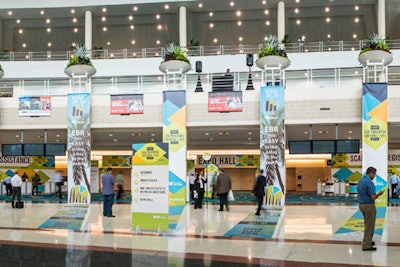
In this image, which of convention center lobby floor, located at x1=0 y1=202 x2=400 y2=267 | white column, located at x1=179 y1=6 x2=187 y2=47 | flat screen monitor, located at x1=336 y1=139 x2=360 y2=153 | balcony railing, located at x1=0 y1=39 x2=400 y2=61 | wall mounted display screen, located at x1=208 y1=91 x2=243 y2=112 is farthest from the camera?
white column, located at x1=179 y1=6 x2=187 y2=47

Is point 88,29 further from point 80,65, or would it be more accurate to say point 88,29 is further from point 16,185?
point 16,185

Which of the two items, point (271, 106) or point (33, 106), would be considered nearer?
point (271, 106)

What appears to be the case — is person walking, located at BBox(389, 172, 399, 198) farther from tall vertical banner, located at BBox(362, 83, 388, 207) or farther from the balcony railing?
the balcony railing

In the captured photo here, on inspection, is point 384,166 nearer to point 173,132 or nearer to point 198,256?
point 173,132

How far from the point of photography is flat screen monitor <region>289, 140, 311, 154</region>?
66.5 ft

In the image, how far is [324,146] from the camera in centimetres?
2009

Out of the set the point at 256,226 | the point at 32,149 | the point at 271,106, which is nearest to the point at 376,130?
the point at 271,106

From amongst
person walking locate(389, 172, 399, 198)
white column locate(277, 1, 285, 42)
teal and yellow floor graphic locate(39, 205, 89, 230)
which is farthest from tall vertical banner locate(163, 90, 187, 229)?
white column locate(277, 1, 285, 42)

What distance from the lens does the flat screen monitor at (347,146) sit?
1988 centimetres

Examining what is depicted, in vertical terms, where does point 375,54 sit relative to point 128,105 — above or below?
above

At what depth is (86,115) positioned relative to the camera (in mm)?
20047

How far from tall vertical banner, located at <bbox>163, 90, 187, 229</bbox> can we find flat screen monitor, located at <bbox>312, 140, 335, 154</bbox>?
559cm

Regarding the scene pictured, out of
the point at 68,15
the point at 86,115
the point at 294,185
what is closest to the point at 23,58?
the point at 68,15

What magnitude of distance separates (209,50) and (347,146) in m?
13.5
